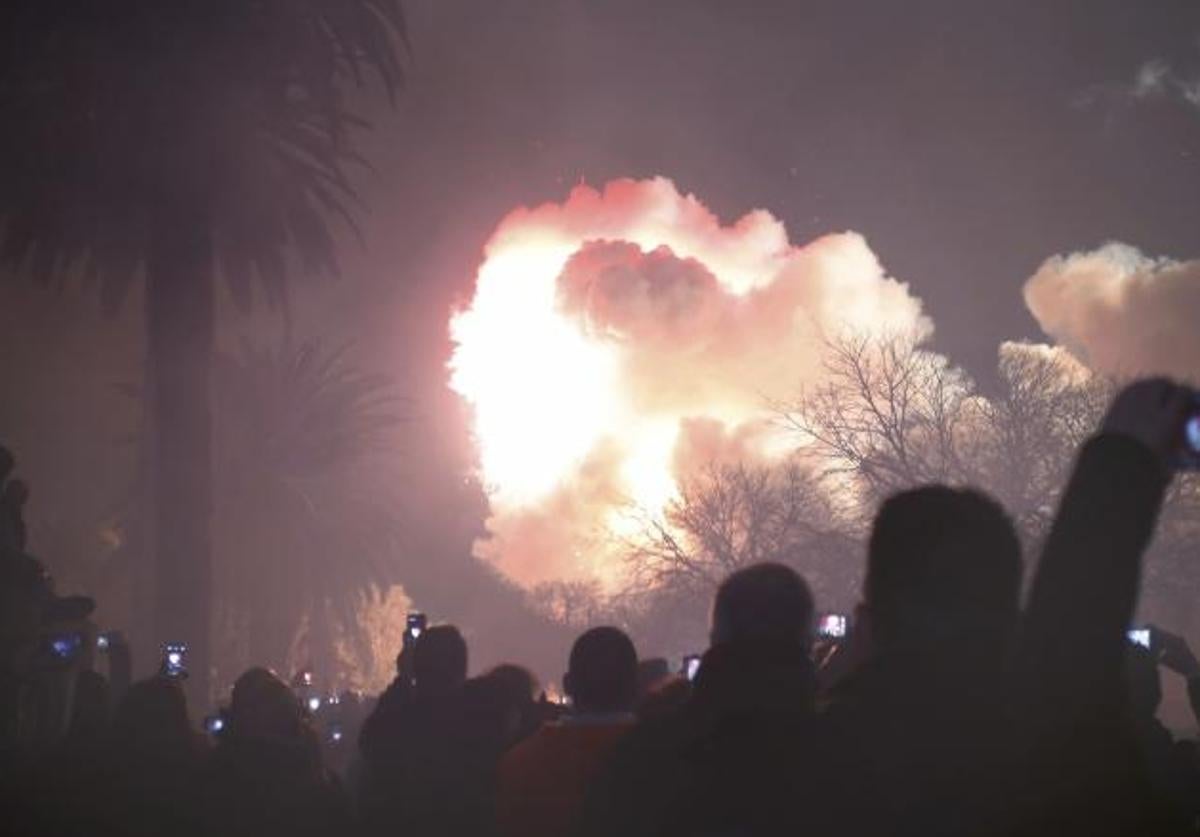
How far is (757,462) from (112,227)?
1308 inches

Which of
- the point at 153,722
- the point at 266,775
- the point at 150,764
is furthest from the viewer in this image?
the point at 153,722

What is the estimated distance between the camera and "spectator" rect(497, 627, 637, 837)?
499cm

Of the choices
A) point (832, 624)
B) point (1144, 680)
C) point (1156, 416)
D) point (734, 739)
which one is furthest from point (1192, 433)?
point (832, 624)

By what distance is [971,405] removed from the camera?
46125mm

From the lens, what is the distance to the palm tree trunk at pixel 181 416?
26.6 metres

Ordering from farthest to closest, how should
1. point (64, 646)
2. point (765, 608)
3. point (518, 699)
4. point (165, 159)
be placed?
point (165, 159), point (64, 646), point (518, 699), point (765, 608)

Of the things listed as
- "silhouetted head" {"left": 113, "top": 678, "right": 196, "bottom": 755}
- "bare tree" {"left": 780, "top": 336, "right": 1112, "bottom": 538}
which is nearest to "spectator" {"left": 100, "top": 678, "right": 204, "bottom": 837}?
"silhouetted head" {"left": 113, "top": 678, "right": 196, "bottom": 755}

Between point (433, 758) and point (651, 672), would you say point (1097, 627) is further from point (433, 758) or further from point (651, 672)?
point (651, 672)

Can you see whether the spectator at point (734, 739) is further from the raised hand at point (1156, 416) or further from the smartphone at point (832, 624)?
the smartphone at point (832, 624)

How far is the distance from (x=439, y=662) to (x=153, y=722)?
4.28 ft

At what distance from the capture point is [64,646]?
998 centimetres

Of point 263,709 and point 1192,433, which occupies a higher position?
point 263,709

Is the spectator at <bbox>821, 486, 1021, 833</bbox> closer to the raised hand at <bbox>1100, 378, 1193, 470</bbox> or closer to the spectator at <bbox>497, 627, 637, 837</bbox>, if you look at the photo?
the raised hand at <bbox>1100, 378, 1193, 470</bbox>

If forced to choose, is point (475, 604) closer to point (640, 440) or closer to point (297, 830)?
point (640, 440)
